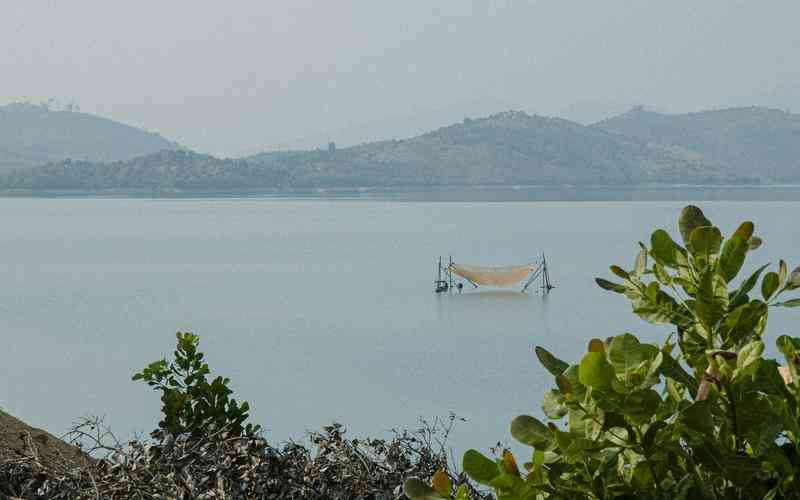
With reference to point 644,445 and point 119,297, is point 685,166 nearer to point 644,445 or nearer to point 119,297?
point 119,297

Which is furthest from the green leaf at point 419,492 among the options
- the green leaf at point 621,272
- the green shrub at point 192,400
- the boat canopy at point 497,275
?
the boat canopy at point 497,275

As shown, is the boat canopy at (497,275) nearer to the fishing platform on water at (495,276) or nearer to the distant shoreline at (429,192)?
the fishing platform on water at (495,276)

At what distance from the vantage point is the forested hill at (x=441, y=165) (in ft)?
226

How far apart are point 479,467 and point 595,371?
0.14 meters

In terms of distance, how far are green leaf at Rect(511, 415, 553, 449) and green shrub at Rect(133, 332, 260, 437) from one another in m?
1.68

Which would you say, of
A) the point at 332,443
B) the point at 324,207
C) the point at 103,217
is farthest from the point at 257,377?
the point at 324,207

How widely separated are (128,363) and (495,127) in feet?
250

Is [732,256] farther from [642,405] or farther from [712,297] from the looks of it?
[642,405]

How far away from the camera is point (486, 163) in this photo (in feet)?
257

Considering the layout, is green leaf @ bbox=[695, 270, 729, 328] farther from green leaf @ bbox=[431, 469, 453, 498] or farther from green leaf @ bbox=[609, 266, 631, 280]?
green leaf @ bbox=[431, 469, 453, 498]

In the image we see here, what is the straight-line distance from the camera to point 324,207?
1924 inches

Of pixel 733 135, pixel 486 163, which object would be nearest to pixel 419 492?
pixel 486 163

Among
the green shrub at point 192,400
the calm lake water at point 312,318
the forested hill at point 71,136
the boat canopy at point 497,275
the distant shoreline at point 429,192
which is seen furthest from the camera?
the forested hill at point 71,136

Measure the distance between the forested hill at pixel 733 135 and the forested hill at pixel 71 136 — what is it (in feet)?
162
